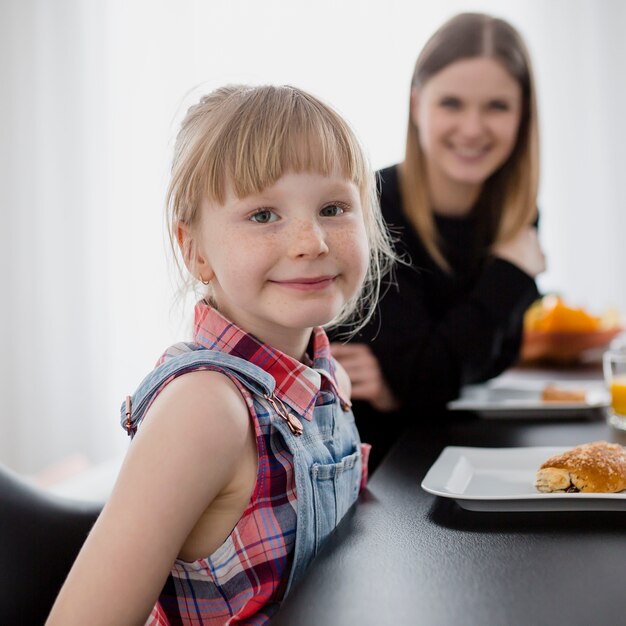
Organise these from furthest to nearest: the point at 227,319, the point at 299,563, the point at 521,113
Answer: the point at 521,113
the point at 227,319
the point at 299,563

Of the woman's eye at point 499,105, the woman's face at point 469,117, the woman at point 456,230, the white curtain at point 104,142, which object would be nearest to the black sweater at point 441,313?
the woman at point 456,230

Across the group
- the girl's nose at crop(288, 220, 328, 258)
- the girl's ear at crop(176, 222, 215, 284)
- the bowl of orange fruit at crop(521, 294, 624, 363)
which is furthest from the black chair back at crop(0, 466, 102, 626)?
the bowl of orange fruit at crop(521, 294, 624, 363)

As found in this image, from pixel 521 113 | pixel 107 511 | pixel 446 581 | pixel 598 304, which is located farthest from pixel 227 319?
pixel 598 304

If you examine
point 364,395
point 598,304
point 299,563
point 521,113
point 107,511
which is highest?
point 521,113

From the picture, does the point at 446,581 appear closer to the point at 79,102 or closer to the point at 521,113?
the point at 521,113

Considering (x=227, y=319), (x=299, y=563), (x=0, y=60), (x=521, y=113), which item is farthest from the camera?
(x=0, y=60)

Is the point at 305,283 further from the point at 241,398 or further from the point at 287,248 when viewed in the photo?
the point at 241,398

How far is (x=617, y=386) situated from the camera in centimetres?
125

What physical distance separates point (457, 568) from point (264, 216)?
390 mm

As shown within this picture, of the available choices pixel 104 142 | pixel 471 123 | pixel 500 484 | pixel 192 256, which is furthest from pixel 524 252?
pixel 104 142

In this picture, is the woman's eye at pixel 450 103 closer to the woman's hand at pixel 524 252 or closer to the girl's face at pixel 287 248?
the woman's hand at pixel 524 252

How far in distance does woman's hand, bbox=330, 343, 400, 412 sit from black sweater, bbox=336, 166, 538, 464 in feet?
0.05

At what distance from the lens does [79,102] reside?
3.56 meters

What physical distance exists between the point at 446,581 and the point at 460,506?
0.70ft
